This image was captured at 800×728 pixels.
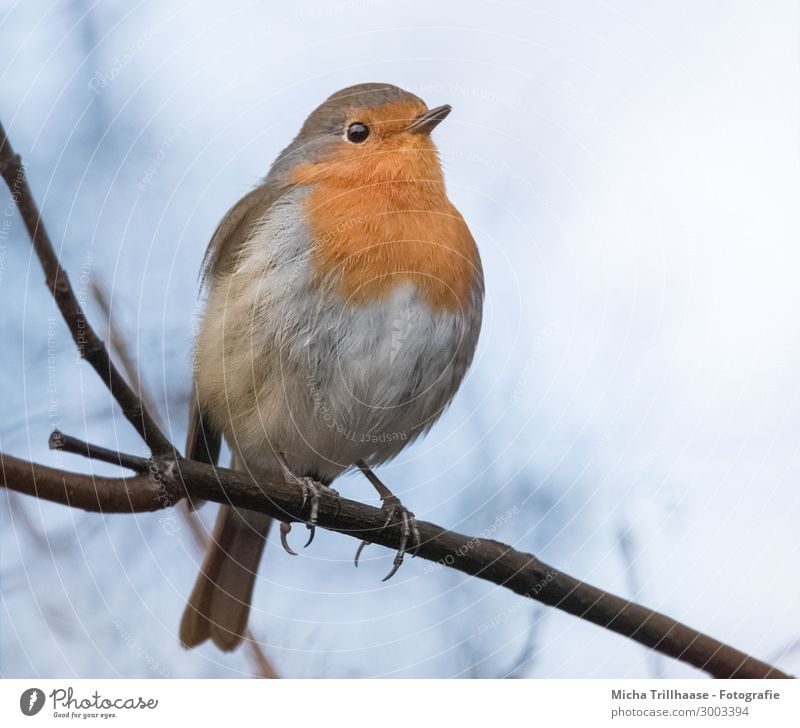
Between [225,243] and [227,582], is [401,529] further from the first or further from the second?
[225,243]

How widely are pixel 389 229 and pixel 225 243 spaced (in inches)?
15.2

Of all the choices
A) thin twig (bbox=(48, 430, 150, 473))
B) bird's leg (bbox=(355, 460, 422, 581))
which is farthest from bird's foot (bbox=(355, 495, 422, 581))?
→ thin twig (bbox=(48, 430, 150, 473))

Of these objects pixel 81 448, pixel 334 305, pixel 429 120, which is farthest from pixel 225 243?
pixel 81 448

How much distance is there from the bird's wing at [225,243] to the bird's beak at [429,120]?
34 cm

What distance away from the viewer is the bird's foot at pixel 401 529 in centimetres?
174

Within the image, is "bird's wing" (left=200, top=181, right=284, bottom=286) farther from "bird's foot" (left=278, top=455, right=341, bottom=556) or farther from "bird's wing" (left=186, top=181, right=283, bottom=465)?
"bird's foot" (left=278, top=455, right=341, bottom=556)

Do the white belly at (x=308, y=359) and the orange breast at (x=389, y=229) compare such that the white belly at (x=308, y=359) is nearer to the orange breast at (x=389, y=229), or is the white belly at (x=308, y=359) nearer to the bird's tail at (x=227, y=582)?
the orange breast at (x=389, y=229)

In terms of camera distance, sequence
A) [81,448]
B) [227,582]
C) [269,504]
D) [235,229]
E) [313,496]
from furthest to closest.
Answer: [227,582] < [235,229] < [313,496] < [269,504] < [81,448]

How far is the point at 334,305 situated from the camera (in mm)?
1813

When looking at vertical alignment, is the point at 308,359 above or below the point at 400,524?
above

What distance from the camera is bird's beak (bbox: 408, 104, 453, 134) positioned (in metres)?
1.81

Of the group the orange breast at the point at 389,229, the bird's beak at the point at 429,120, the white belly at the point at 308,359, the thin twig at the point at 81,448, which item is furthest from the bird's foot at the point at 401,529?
the bird's beak at the point at 429,120
